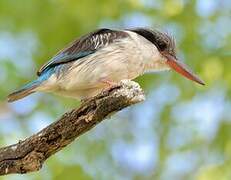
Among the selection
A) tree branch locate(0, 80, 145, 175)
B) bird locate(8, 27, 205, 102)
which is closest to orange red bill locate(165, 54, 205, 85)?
bird locate(8, 27, 205, 102)

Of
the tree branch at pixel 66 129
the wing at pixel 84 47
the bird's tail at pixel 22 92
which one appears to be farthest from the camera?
the wing at pixel 84 47

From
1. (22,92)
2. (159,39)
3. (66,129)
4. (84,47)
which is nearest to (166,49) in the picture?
(159,39)

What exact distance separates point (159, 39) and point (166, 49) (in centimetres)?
9

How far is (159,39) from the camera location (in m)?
5.31

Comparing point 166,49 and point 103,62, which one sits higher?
point 166,49

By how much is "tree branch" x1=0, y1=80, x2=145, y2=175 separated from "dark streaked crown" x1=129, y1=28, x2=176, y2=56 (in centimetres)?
134

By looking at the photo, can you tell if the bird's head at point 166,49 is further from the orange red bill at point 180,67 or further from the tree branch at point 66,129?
the tree branch at point 66,129

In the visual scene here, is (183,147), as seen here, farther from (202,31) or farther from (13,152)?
(13,152)

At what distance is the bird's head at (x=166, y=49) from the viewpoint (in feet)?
17.3

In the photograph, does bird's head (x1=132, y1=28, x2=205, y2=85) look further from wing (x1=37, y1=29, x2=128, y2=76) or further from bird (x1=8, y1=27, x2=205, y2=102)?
wing (x1=37, y1=29, x2=128, y2=76)

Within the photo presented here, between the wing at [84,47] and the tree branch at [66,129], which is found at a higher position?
the wing at [84,47]

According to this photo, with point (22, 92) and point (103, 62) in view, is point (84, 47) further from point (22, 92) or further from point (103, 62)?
point (22, 92)

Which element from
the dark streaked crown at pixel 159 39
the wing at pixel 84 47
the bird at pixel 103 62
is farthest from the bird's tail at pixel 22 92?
the dark streaked crown at pixel 159 39

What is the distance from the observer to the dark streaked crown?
5293 millimetres
